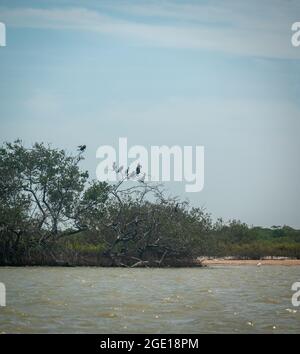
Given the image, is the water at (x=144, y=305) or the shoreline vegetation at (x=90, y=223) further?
Result: the shoreline vegetation at (x=90, y=223)

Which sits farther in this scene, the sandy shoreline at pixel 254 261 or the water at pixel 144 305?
the sandy shoreline at pixel 254 261

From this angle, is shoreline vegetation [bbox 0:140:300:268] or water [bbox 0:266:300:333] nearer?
water [bbox 0:266:300:333]

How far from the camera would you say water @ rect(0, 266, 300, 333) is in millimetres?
16797

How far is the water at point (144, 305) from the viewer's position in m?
16.8

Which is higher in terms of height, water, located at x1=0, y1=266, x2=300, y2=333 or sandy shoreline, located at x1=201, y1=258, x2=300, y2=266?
sandy shoreline, located at x1=201, y1=258, x2=300, y2=266

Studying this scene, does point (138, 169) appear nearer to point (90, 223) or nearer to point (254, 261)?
point (90, 223)

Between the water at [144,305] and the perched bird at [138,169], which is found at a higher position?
the perched bird at [138,169]

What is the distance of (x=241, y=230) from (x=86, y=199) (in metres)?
29.5

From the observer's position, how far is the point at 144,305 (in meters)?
21.2

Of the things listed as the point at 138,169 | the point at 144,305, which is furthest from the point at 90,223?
the point at 144,305

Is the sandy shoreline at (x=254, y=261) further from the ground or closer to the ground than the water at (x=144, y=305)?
further from the ground

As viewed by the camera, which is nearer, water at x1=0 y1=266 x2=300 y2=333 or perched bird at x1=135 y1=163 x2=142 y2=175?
water at x1=0 y1=266 x2=300 y2=333

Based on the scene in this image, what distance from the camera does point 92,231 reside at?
141 ft
